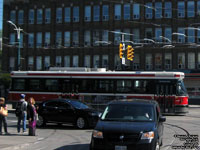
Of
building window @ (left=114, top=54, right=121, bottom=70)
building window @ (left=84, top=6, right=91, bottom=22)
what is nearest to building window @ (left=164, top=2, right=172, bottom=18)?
building window @ (left=114, top=54, right=121, bottom=70)

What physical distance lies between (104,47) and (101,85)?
27.7 metres

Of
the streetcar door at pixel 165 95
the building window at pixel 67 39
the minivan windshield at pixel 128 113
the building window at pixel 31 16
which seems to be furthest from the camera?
the building window at pixel 31 16

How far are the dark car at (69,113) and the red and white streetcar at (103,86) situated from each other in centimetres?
868

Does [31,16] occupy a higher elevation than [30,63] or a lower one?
higher

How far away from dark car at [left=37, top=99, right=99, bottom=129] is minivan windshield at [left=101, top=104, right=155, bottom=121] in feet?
21.8

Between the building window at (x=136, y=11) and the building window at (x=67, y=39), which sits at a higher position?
the building window at (x=136, y=11)

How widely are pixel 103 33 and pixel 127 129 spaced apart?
149 ft

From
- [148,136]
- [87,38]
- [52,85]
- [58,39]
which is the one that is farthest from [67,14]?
[148,136]

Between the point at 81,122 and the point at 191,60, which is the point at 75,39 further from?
the point at 81,122

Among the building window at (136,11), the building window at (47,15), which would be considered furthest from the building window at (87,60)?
the building window at (136,11)

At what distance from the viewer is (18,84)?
28.5 m

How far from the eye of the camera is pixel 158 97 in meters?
25.6

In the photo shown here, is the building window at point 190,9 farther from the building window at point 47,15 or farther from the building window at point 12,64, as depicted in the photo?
the building window at point 12,64

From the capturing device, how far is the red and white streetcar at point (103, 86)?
83.8 ft
